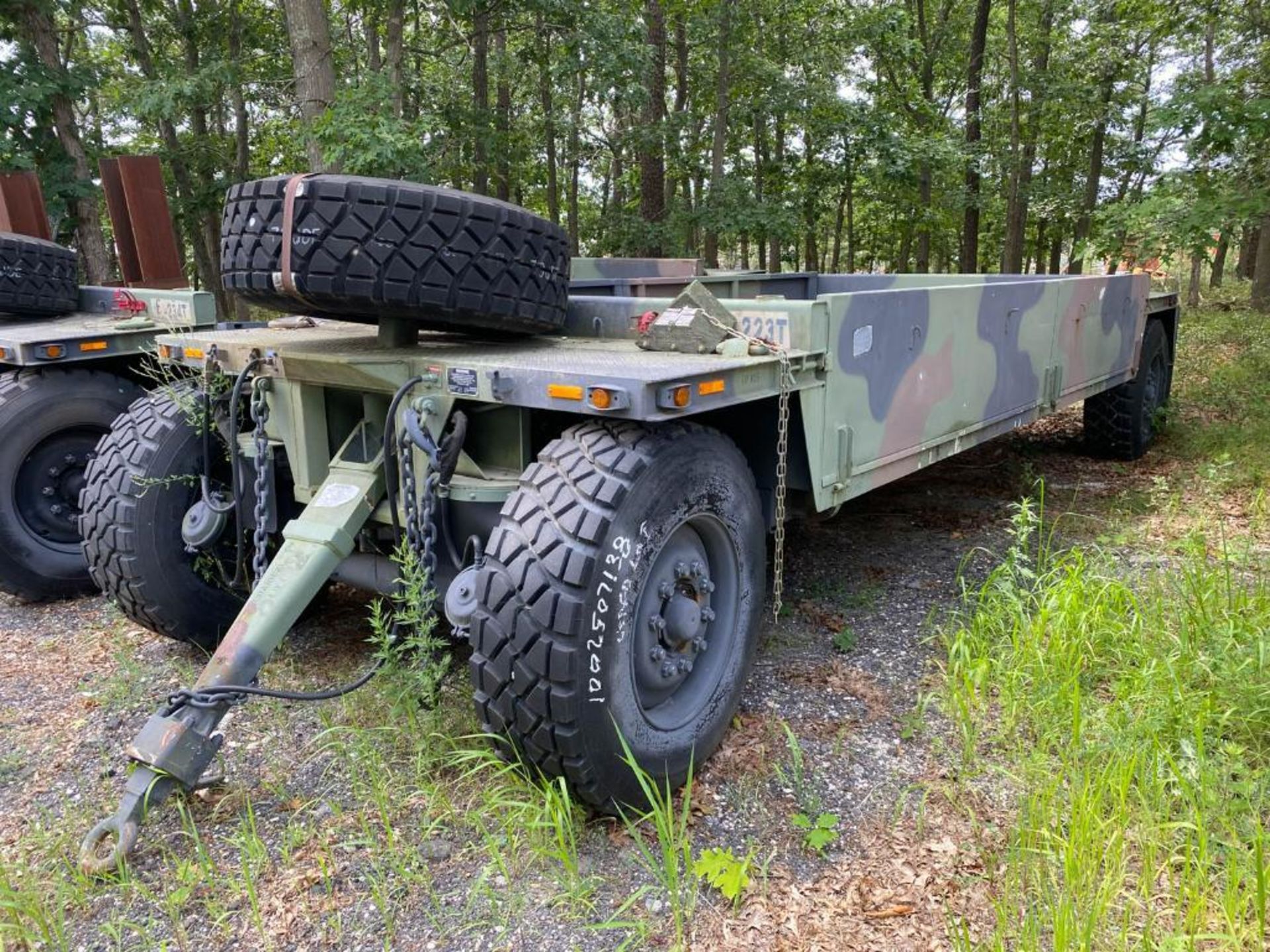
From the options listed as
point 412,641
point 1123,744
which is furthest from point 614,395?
point 1123,744

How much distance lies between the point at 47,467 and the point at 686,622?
360cm

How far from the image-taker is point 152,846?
8.70 feet

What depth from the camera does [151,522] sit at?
3521 millimetres

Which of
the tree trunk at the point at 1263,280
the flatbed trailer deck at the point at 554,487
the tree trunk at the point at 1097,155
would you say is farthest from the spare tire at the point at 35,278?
the tree trunk at the point at 1263,280

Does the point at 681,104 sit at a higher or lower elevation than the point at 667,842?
higher

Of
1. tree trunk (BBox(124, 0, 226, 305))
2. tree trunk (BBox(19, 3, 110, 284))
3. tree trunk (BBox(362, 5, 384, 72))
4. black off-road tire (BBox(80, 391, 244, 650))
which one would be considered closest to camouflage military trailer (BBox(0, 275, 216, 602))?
black off-road tire (BBox(80, 391, 244, 650))

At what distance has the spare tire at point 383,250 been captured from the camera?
2.78 metres

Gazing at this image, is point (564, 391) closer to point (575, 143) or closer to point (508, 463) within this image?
point (508, 463)

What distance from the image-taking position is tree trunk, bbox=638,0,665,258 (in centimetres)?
1316

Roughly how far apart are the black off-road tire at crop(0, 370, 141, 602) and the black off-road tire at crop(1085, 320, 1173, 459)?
6.54m

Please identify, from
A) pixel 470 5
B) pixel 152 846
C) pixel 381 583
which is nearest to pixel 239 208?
pixel 381 583

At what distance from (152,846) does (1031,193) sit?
1831cm

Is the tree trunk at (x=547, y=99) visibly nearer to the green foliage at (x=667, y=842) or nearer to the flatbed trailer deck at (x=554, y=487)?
the flatbed trailer deck at (x=554, y=487)

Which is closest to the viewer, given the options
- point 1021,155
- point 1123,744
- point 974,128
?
point 1123,744
